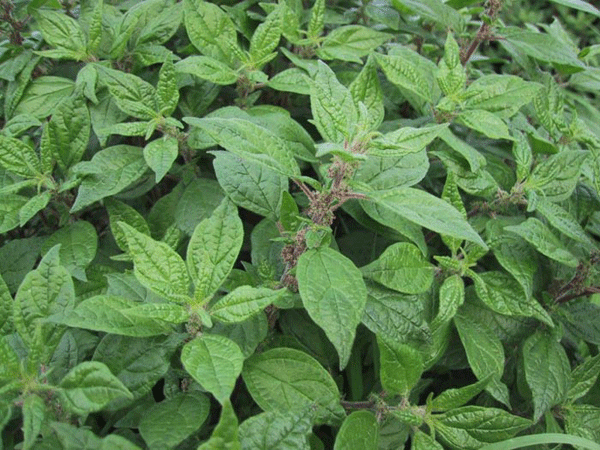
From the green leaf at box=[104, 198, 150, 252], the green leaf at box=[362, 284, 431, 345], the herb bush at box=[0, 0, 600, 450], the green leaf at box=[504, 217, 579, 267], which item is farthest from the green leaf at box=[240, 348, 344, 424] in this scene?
the green leaf at box=[504, 217, 579, 267]

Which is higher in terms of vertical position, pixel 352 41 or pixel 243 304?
pixel 352 41

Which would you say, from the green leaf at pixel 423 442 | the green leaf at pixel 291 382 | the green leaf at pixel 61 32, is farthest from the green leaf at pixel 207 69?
the green leaf at pixel 423 442

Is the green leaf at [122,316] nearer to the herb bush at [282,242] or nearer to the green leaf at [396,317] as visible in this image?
the herb bush at [282,242]

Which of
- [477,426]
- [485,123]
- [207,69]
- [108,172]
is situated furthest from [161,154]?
[477,426]

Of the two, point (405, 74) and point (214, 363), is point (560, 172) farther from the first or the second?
point (214, 363)

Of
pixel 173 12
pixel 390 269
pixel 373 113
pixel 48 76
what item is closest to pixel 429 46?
pixel 373 113

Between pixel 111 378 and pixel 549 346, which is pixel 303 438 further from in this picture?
pixel 549 346

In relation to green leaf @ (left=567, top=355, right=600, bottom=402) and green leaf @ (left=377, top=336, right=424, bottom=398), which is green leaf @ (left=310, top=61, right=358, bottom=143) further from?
green leaf @ (left=567, top=355, right=600, bottom=402)
